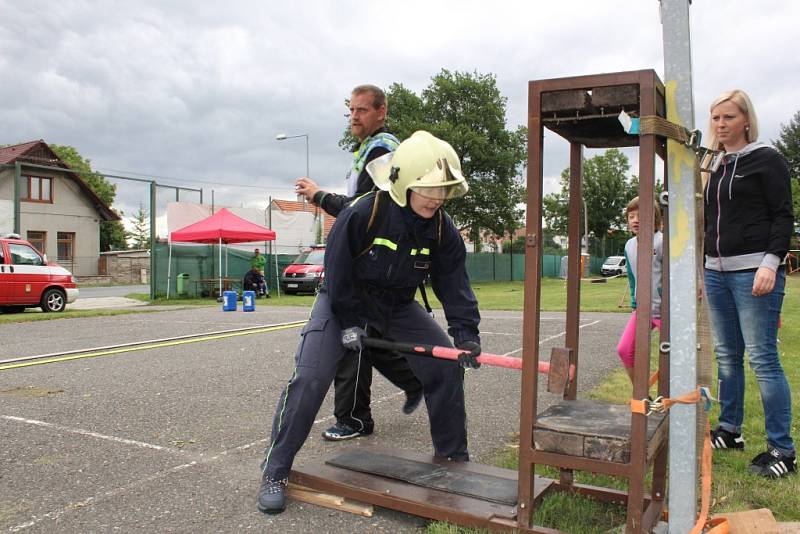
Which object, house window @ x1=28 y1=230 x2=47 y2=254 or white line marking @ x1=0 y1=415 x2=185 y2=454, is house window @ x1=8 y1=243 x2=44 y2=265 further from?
house window @ x1=28 y1=230 x2=47 y2=254

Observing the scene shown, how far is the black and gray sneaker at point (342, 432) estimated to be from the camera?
172 inches

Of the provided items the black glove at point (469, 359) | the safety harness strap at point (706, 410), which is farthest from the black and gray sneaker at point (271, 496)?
the safety harness strap at point (706, 410)

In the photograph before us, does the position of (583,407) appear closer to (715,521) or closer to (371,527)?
(715,521)

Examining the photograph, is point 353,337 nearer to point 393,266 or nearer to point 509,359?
point 393,266

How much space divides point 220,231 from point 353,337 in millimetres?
16521

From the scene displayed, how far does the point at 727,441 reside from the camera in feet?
12.6

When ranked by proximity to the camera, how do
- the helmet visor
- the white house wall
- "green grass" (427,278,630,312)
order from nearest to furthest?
the helmet visor
"green grass" (427,278,630,312)
the white house wall

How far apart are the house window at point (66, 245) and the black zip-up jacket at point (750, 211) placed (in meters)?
42.8

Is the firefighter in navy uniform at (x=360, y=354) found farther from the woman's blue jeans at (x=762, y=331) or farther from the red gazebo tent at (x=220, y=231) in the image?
the red gazebo tent at (x=220, y=231)

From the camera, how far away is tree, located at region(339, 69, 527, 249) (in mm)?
42625

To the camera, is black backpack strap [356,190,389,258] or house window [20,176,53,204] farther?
house window [20,176,53,204]

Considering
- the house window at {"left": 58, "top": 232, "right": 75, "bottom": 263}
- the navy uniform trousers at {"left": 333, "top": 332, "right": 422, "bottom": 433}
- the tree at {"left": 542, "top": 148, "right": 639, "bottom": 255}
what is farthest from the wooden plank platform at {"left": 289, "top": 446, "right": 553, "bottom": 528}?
the tree at {"left": 542, "top": 148, "right": 639, "bottom": 255}

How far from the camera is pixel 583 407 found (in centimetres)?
296

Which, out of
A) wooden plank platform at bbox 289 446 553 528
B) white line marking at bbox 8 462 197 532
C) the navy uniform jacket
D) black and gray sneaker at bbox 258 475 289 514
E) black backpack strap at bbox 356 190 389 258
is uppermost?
black backpack strap at bbox 356 190 389 258
